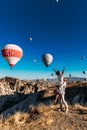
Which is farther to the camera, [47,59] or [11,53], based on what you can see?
[47,59]

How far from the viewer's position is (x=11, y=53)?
36.2m

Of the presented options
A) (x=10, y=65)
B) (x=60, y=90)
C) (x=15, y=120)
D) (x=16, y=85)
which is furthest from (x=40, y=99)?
(x=16, y=85)

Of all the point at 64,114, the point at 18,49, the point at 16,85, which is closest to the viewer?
the point at 64,114

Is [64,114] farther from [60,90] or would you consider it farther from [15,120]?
[15,120]

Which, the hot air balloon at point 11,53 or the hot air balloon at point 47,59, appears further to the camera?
the hot air balloon at point 47,59

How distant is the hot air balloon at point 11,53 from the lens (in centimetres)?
3631

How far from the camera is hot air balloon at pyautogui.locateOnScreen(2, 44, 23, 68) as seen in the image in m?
36.3

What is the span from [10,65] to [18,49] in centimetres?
376

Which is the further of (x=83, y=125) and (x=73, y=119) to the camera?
(x=73, y=119)

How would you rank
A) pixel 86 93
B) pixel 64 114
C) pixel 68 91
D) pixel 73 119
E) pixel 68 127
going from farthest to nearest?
pixel 68 91 → pixel 86 93 → pixel 64 114 → pixel 73 119 → pixel 68 127

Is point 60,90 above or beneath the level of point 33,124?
above

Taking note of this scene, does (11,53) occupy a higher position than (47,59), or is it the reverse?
(47,59)

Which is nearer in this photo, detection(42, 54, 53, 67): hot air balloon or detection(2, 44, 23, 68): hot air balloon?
detection(2, 44, 23, 68): hot air balloon

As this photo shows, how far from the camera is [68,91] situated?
1758 inches
